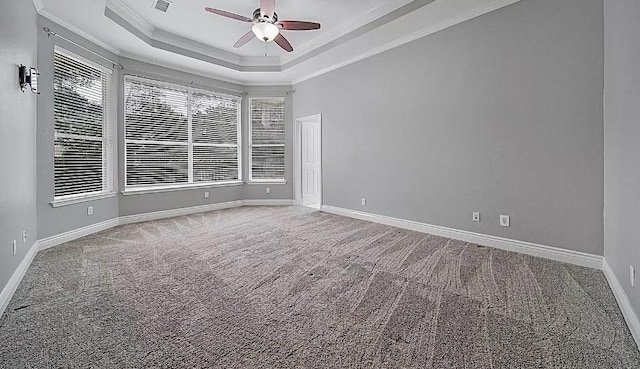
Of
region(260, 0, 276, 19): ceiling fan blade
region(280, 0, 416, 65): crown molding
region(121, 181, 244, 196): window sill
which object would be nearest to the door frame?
region(121, 181, 244, 196): window sill

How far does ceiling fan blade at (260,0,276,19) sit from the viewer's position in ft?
11.7

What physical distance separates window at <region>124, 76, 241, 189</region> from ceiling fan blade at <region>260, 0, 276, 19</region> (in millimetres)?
3073

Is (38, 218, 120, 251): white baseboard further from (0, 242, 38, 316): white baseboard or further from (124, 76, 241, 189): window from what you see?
(124, 76, 241, 189): window

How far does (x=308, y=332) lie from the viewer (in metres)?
1.93

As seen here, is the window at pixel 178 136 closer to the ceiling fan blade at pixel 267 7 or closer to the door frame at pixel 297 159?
the door frame at pixel 297 159

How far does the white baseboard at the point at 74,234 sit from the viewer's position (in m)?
3.82

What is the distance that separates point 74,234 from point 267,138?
4.11 metres

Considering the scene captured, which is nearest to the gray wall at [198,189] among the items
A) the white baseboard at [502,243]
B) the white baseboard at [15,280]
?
the white baseboard at [15,280]

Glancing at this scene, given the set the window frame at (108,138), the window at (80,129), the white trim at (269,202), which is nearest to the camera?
the window at (80,129)

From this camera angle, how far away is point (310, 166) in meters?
7.44

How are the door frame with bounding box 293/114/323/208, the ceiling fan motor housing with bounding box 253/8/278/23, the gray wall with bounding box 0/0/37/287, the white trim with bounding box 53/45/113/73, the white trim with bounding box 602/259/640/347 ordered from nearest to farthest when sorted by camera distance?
the white trim with bounding box 602/259/640/347, the gray wall with bounding box 0/0/37/287, the ceiling fan motor housing with bounding box 253/8/278/23, the white trim with bounding box 53/45/113/73, the door frame with bounding box 293/114/323/208

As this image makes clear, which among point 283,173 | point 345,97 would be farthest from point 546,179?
point 283,173

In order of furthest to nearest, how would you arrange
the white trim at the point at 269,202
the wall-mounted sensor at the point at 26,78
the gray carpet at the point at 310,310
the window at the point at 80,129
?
the white trim at the point at 269,202 < the window at the point at 80,129 < the wall-mounted sensor at the point at 26,78 < the gray carpet at the point at 310,310

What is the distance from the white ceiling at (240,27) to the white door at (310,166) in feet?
5.15
